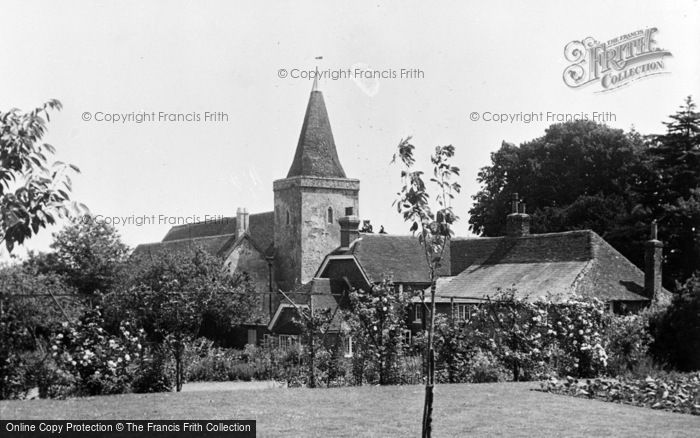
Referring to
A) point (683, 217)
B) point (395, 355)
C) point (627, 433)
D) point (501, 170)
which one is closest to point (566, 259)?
point (683, 217)

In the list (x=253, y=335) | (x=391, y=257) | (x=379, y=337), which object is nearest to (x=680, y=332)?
(x=379, y=337)

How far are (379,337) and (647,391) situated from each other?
6324 mm

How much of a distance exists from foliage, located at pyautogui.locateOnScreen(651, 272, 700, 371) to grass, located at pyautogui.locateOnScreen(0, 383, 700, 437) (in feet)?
27.4

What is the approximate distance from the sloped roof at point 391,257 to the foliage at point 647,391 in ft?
89.3

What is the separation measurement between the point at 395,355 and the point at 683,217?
3057 centimetres

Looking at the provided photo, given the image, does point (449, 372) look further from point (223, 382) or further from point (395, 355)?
point (223, 382)

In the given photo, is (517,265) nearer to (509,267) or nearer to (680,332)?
(509,267)

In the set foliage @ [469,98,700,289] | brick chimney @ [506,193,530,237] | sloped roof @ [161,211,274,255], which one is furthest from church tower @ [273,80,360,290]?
brick chimney @ [506,193,530,237]

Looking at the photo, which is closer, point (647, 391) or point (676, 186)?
point (647, 391)

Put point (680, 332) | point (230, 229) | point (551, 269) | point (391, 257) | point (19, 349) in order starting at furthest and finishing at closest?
1. point (230, 229)
2. point (391, 257)
3. point (551, 269)
4. point (680, 332)
5. point (19, 349)

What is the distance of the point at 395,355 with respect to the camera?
19.5 meters

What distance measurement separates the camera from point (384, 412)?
14.2m

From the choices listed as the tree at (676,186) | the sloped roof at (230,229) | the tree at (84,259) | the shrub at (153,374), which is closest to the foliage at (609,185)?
the tree at (676,186)

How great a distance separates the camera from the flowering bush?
1716 centimetres
